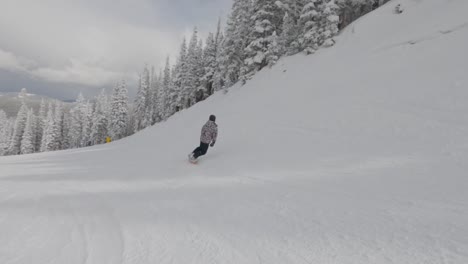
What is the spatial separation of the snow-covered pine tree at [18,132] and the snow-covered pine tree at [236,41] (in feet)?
199

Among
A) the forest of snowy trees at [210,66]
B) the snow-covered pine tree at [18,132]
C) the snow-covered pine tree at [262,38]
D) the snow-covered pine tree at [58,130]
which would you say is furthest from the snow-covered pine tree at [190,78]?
the snow-covered pine tree at [18,132]

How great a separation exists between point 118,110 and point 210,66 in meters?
23.8

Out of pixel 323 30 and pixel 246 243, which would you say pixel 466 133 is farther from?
pixel 323 30

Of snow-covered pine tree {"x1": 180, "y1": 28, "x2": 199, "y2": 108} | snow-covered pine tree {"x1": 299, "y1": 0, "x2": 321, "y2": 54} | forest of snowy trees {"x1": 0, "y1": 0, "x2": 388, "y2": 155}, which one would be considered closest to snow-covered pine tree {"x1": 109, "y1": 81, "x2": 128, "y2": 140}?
forest of snowy trees {"x1": 0, "y1": 0, "x2": 388, "y2": 155}

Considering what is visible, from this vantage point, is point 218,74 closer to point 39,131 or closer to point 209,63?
point 209,63

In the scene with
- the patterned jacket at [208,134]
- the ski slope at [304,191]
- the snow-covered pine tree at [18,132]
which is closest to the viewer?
the ski slope at [304,191]

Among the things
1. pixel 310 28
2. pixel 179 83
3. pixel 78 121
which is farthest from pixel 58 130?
pixel 310 28

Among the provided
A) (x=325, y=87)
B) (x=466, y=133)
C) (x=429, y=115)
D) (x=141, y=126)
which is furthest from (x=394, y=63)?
(x=141, y=126)

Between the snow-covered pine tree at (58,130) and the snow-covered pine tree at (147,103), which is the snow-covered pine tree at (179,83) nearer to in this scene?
the snow-covered pine tree at (147,103)

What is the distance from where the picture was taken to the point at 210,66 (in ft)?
127

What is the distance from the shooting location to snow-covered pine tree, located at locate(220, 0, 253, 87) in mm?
27547

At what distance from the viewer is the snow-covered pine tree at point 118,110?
161 ft

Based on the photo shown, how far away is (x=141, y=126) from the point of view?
6131cm

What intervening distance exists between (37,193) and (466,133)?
34.8 feet
